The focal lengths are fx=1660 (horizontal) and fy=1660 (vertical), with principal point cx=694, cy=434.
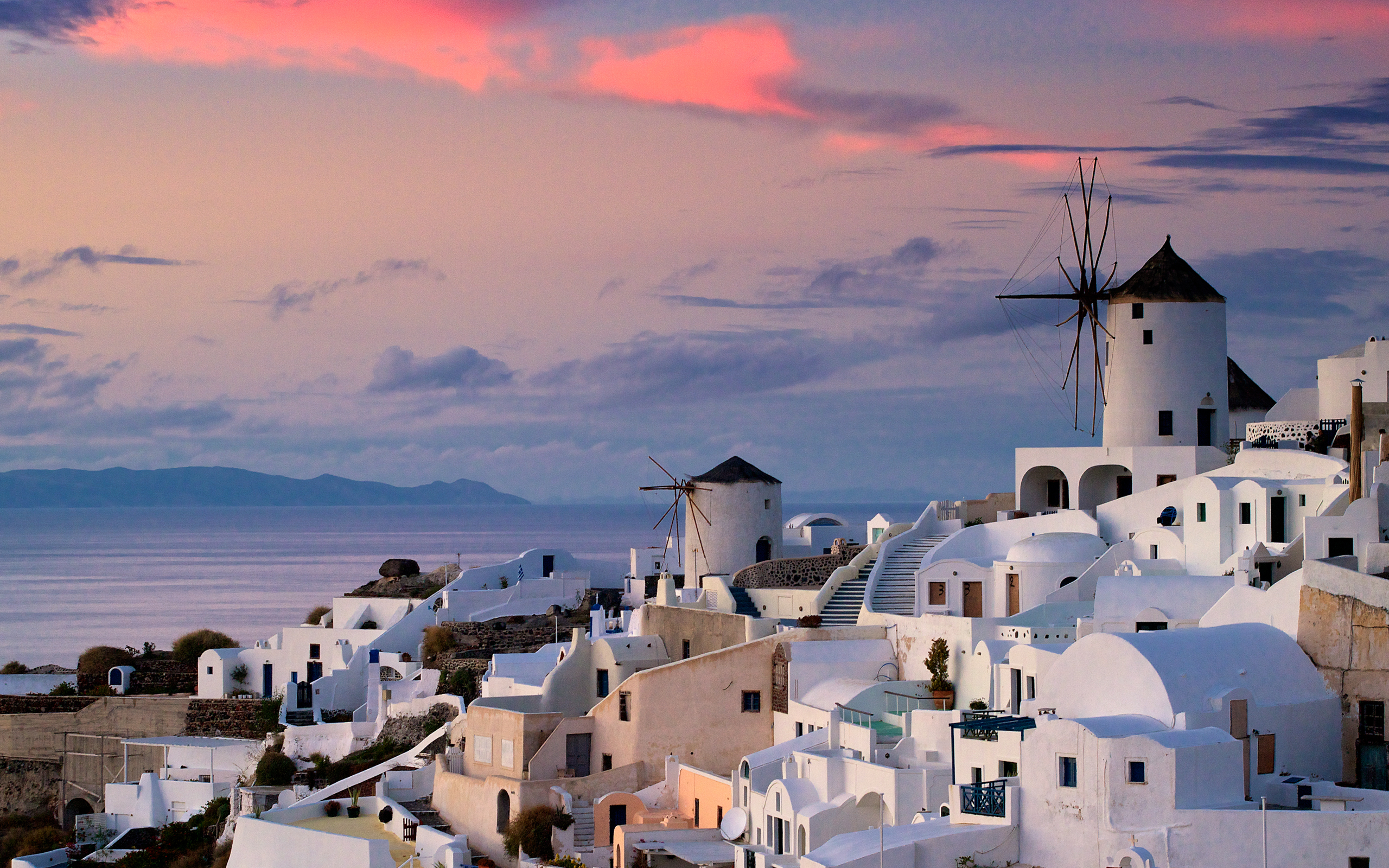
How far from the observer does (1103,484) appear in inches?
1398

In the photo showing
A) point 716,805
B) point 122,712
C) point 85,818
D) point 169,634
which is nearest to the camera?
point 716,805

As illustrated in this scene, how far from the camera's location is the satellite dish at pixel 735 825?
2661 cm

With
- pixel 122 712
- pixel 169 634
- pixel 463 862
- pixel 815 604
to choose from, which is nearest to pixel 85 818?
pixel 122 712

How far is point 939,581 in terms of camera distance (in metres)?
32.3

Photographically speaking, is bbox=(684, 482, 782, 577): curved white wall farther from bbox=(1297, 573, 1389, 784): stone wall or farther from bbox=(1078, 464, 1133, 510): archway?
bbox=(1297, 573, 1389, 784): stone wall

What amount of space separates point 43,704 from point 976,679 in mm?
29179

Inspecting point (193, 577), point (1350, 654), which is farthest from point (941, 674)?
point (193, 577)

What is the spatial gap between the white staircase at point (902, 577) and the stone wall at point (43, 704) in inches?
927

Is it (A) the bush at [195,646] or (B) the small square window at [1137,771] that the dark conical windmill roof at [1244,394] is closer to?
(B) the small square window at [1137,771]

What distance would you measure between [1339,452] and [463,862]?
697 inches

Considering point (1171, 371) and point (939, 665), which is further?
point (1171, 371)

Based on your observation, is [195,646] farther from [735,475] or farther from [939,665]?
[939,665]

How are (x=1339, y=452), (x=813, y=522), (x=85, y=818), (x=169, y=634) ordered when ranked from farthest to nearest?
(x=169, y=634) < (x=813, y=522) < (x=85, y=818) < (x=1339, y=452)

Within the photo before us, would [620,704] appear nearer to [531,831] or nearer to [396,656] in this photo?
[531,831]
